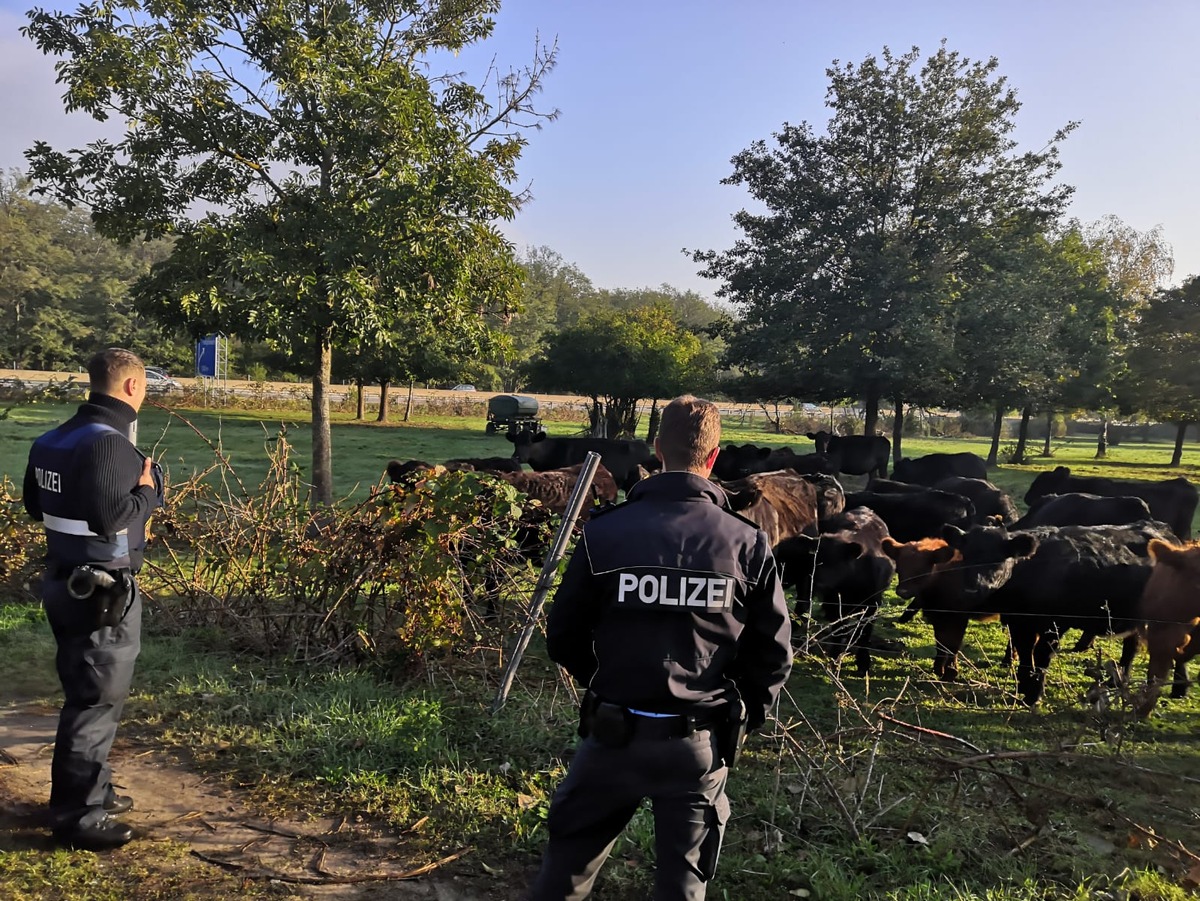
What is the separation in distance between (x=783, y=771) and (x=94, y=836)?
11.3ft

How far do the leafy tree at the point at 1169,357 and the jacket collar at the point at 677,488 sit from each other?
1153 inches

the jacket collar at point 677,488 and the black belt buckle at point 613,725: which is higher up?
the jacket collar at point 677,488

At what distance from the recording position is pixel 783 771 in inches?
178

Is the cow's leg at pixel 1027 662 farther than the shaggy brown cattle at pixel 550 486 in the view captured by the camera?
No

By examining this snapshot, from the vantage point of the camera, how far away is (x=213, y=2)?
929 centimetres

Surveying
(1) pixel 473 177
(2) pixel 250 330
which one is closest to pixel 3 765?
(2) pixel 250 330

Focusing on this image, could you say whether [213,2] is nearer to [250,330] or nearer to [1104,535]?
[250,330]

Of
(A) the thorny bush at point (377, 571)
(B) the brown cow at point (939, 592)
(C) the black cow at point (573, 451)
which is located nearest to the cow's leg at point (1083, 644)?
(B) the brown cow at point (939, 592)

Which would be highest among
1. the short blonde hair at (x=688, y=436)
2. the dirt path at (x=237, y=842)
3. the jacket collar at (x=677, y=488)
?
the short blonde hair at (x=688, y=436)

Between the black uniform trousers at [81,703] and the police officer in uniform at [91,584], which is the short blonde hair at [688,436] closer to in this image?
the police officer in uniform at [91,584]

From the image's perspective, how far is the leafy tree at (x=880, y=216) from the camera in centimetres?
2081

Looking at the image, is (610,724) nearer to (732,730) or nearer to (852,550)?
(732,730)

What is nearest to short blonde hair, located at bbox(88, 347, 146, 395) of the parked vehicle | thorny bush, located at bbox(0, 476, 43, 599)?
thorny bush, located at bbox(0, 476, 43, 599)

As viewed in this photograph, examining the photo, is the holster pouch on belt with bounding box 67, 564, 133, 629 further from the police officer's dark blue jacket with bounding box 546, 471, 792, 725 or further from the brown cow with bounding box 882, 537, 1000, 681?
the brown cow with bounding box 882, 537, 1000, 681
